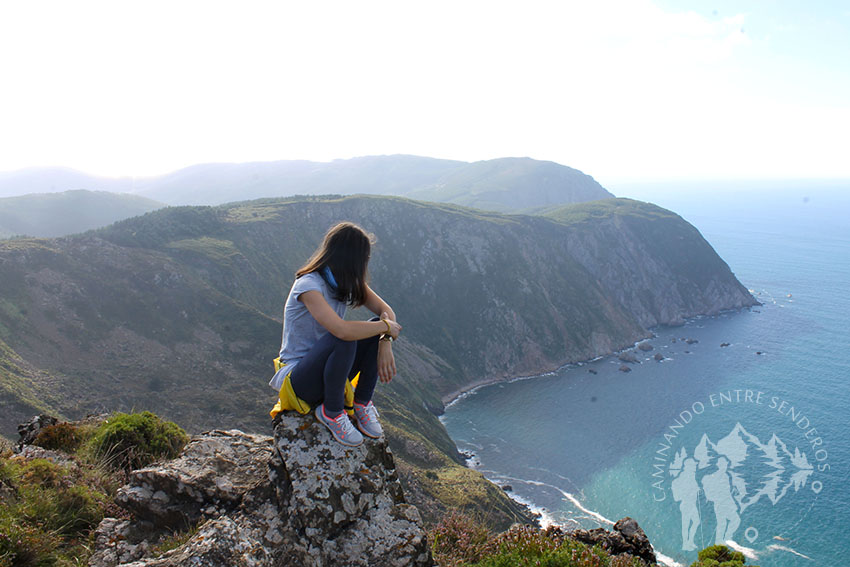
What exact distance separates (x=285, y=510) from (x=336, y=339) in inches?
89.2

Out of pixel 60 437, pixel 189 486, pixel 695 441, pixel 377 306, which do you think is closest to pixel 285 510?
pixel 189 486

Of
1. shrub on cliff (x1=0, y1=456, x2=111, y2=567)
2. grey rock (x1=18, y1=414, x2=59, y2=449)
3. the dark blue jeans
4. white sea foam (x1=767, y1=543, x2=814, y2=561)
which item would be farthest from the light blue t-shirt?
white sea foam (x1=767, y1=543, x2=814, y2=561)

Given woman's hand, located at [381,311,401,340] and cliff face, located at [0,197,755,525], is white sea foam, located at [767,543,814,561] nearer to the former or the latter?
cliff face, located at [0,197,755,525]

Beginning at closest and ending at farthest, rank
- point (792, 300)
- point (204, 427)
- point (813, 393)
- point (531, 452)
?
point (204, 427) < point (531, 452) < point (813, 393) < point (792, 300)

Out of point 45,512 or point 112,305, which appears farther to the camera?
point 112,305

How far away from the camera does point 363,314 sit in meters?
82.1

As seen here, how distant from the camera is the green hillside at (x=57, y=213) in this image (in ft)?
515

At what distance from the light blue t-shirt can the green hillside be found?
182 meters

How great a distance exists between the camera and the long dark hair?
22.3 ft

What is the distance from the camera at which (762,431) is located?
72812mm

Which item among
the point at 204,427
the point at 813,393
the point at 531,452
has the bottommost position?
the point at 531,452

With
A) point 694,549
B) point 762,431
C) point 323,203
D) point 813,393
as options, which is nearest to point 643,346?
point 813,393

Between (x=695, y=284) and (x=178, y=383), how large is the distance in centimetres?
14414

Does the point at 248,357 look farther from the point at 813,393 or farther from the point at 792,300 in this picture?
the point at 792,300
